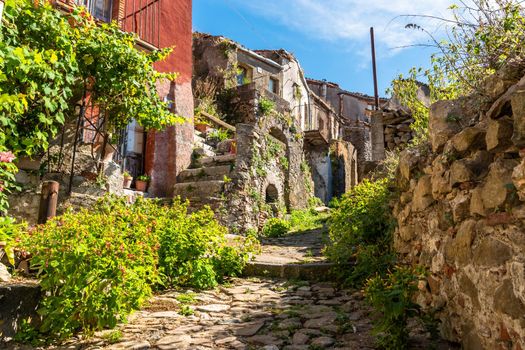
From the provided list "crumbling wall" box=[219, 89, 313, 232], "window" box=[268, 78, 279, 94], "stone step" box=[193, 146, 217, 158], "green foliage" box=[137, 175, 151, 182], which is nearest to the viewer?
"green foliage" box=[137, 175, 151, 182]

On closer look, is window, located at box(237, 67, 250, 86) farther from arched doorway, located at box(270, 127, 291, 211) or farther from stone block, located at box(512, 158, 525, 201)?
stone block, located at box(512, 158, 525, 201)

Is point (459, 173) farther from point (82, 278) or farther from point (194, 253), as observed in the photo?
point (194, 253)

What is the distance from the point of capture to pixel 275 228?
9141 mm

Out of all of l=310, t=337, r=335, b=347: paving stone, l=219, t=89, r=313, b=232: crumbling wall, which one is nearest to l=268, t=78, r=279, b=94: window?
l=219, t=89, r=313, b=232: crumbling wall

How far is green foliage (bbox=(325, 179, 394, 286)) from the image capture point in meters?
4.14

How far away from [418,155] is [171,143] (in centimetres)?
638

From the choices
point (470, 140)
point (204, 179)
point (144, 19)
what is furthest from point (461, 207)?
point (144, 19)

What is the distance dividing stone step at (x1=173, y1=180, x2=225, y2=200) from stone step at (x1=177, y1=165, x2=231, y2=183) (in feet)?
0.99

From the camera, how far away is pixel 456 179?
237 cm

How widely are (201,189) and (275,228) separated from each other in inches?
80.3

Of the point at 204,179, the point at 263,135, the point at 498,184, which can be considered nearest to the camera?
the point at 498,184

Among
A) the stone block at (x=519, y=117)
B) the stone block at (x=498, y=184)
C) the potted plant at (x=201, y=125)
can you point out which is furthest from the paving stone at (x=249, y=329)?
the potted plant at (x=201, y=125)

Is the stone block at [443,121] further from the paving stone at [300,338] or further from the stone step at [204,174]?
the stone step at [204,174]

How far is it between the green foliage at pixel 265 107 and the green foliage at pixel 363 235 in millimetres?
7194
